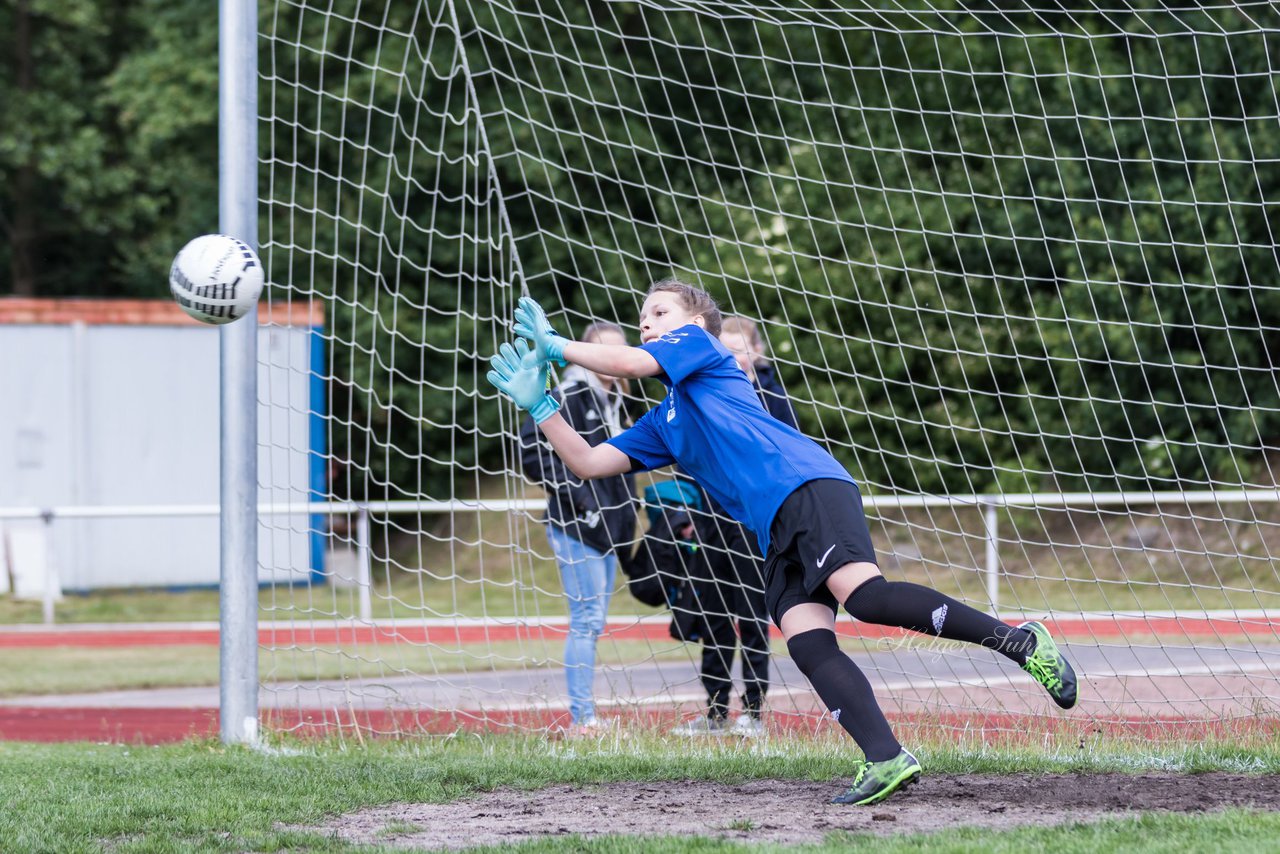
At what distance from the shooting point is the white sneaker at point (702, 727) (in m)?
5.84

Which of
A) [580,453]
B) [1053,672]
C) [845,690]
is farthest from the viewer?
[580,453]

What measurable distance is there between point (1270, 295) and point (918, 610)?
1064 cm

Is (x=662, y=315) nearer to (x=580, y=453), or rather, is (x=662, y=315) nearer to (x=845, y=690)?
(x=580, y=453)

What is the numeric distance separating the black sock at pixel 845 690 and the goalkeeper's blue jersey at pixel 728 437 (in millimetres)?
351

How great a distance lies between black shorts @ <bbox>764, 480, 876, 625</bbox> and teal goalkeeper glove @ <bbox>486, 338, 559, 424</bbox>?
33.2 inches

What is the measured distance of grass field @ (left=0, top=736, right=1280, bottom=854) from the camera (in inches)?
149

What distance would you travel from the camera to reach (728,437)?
175 inches

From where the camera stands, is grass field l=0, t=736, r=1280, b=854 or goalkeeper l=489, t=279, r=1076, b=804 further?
goalkeeper l=489, t=279, r=1076, b=804

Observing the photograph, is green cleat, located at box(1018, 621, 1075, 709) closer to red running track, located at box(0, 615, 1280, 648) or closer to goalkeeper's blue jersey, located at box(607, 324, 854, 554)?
goalkeeper's blue jersey, located at box(607, 324, 854, 554)

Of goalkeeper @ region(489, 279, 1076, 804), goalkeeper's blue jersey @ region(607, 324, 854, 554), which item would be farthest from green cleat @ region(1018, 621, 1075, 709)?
goalkeeper's blue jersey @ region(607, 324, 854, 554)

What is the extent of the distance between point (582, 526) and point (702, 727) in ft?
3.46

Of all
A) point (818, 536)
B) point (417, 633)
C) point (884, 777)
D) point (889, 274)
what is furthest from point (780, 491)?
point (889, 274)

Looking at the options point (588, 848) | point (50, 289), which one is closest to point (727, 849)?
point (588, 848)

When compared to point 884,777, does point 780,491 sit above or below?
above
